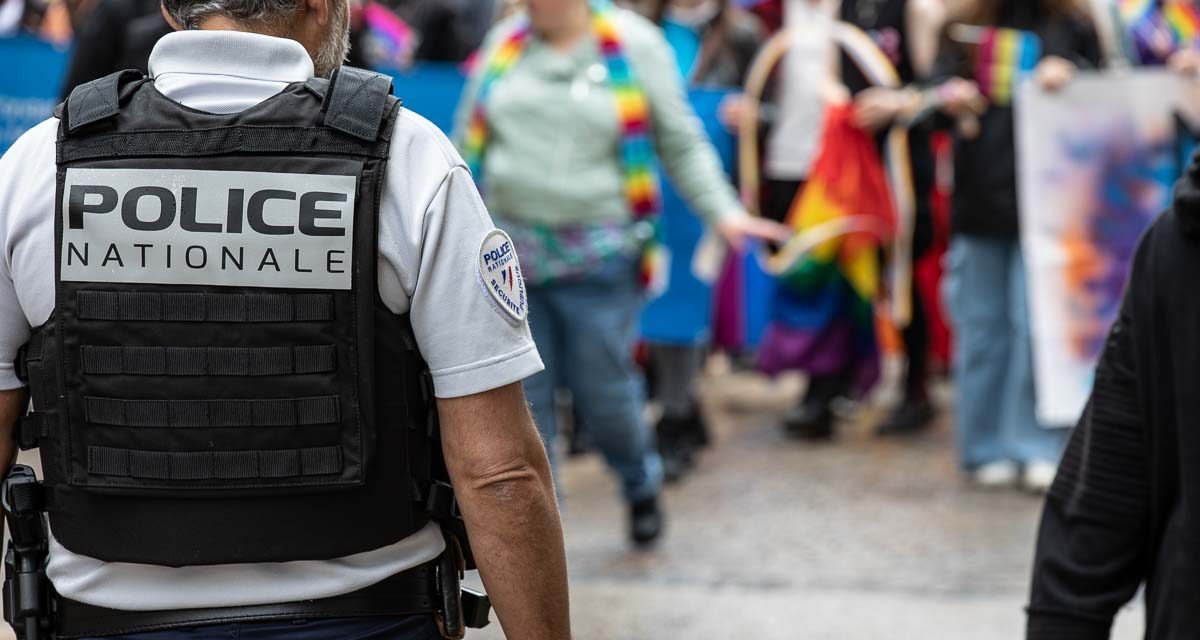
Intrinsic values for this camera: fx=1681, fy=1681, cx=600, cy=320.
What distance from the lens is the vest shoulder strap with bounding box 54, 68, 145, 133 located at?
2131mm

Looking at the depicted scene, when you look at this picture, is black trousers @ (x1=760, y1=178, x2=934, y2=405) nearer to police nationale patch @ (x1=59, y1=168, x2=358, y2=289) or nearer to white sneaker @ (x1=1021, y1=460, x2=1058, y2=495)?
white sneaker @ (x1=1021, y1=460, x2=1058, y2=495)

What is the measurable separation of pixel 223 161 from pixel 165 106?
116mm

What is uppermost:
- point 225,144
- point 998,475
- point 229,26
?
point 229,26

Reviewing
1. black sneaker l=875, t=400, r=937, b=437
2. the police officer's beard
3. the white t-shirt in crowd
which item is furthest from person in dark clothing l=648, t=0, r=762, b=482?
the police officer's beard

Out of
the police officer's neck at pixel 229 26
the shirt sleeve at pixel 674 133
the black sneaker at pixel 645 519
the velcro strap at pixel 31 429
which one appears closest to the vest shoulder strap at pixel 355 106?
the police officer's neck at pixel 229 26

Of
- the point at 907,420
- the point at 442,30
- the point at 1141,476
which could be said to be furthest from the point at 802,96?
the point at 1141,476

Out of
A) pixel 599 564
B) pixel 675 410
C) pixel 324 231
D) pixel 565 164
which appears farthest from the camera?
pixel 675 410

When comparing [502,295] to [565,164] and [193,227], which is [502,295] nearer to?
[193,227]

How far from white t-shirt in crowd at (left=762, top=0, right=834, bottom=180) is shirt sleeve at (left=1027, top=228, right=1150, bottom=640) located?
5.43m

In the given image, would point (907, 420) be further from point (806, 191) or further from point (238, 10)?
point (238, 10)

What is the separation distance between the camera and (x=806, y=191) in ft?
24.8

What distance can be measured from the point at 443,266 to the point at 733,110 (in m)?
5.60

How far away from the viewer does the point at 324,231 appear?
2.10 m

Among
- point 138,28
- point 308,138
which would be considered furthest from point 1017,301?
point 308,138
